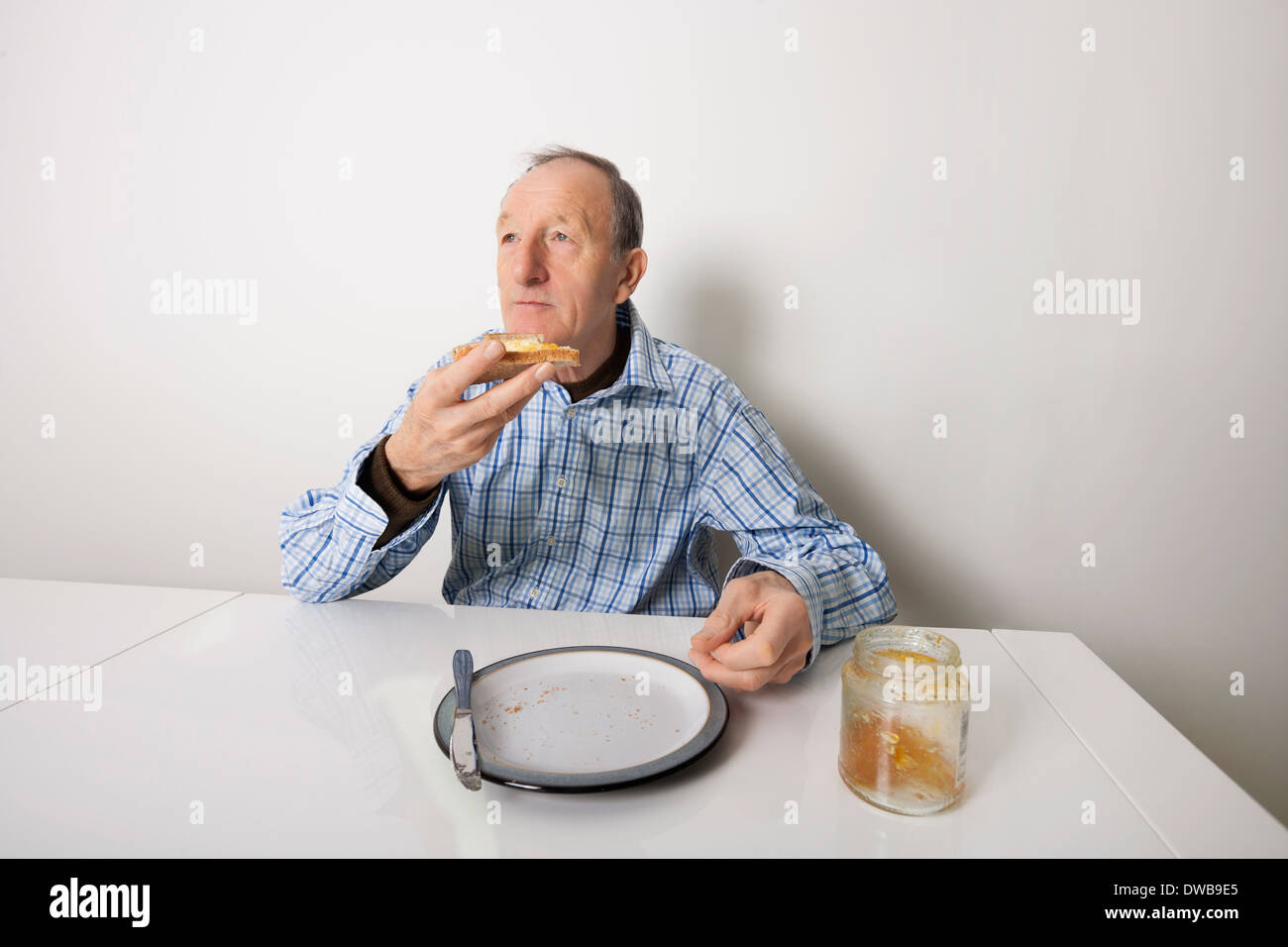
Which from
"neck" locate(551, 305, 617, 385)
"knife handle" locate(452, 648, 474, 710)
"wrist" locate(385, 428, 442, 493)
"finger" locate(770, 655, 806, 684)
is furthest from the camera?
"neck" locate(551, 305, 617, 385)

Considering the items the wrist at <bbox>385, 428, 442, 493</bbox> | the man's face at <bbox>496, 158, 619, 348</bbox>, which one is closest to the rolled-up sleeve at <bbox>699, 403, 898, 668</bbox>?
the man's face at <bbox>496, 158, 619, 348</bbox>

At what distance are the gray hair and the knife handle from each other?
85 cm

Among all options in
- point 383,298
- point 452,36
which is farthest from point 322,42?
point 383,298

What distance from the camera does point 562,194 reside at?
4.51ft

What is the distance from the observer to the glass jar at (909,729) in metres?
0.68

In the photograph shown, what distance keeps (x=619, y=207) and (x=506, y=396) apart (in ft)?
2.17

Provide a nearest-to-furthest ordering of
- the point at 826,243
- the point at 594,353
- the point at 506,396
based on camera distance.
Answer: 1. the point at 506,396
2. the point at 594,353
3. the point at 826,243

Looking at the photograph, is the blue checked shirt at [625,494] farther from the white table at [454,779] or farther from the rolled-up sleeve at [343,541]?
the white table at [454,779]

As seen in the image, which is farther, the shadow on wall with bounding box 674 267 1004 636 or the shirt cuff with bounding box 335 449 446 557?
the shadow on wall with bounding box 674 267 1004 636

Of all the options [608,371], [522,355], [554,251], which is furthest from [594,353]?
[522,355]

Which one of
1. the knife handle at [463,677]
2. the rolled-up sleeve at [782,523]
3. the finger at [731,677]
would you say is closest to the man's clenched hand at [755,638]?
the finger at [731,677]

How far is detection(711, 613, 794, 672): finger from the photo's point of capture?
85cm

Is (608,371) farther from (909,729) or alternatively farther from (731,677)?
(909,729)

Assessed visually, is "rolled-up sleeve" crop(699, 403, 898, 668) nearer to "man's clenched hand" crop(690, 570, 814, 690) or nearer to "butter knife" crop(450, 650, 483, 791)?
"man's clenched hand" crop(690, 570, 814, 690)
